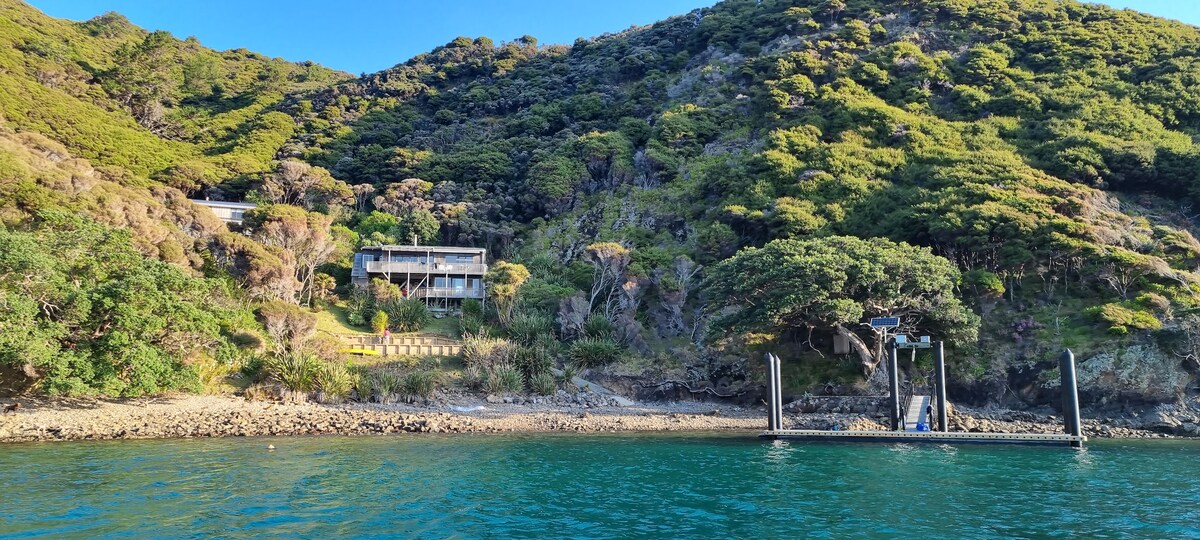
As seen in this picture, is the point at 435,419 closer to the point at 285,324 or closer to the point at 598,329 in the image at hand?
the point at 285,324

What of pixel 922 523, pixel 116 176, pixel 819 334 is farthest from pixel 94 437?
pixel 819 334

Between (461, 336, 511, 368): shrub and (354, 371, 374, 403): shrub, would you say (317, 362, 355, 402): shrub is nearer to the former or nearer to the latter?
(354, 371, 374, 403): shrub

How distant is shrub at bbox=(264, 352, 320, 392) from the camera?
99.1 feet

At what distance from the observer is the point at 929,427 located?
27750mm

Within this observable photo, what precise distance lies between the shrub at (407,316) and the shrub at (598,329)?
10449mm

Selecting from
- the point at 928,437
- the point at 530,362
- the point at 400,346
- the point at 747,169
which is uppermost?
the point at 747,169

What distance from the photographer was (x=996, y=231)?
128ft

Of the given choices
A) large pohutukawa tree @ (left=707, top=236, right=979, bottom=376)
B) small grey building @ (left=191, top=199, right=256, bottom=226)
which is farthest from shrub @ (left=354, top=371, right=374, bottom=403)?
small grey building @ (left=191, top=199, right=256, bottom=226)

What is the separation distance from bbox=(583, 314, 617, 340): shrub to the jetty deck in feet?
46.6

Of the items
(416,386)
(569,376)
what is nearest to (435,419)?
(416,386)

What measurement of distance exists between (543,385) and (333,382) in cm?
1028

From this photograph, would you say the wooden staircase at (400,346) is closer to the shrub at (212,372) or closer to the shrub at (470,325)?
the shrub at (470,325)

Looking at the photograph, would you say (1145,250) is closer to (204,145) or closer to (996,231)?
(996,231)

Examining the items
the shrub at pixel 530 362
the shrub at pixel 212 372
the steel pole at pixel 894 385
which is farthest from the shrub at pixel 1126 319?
the shrub at pixel 212 372
